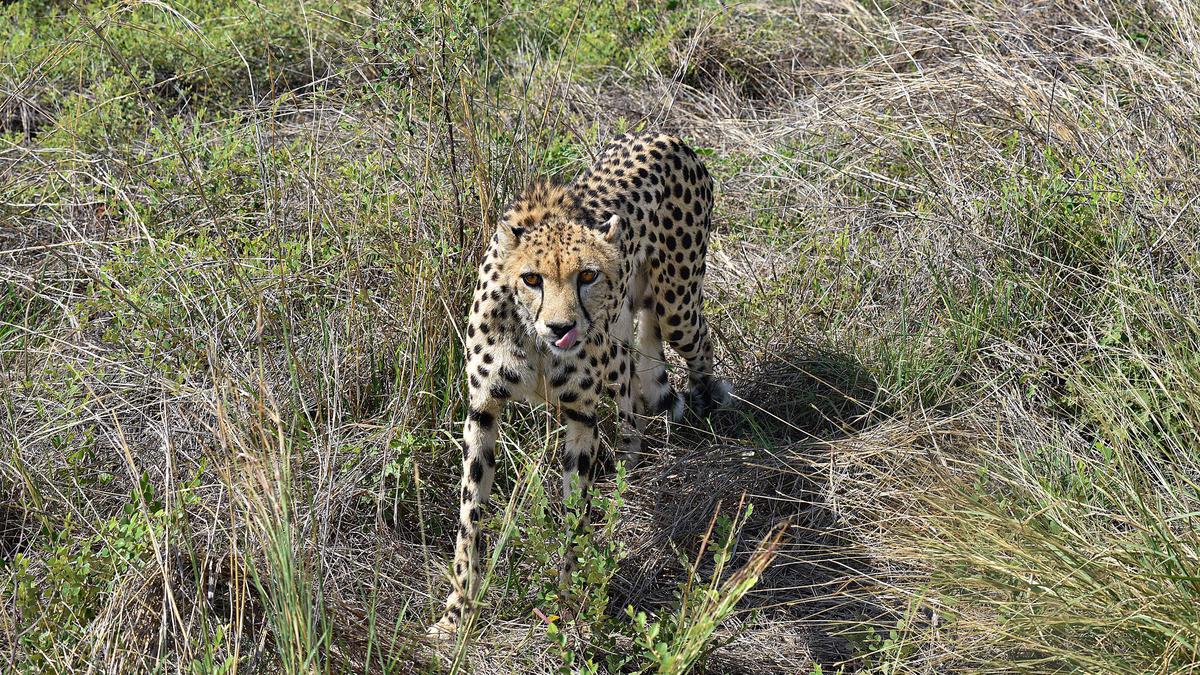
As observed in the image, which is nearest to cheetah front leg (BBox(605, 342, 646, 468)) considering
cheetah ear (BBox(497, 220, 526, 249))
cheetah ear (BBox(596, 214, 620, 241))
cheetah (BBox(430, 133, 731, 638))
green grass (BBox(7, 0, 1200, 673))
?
cheetah (BBox(430, 133, 731, 638))

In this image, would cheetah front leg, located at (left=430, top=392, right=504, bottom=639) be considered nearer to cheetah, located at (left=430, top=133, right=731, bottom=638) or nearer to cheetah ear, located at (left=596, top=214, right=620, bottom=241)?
cheetah, located at (left=430, top=133, right=731, bottom=638)

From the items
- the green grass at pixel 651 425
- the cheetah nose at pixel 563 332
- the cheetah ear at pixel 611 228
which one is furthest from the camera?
the cheetah ear at pixel 611 228

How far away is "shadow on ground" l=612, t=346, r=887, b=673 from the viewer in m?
3.78

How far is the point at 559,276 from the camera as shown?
3.68 meters

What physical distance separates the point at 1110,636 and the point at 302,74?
4.77 meters

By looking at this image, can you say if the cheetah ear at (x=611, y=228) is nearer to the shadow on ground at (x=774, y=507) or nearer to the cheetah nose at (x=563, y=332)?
the cheetah nose at (x=563, y=332)

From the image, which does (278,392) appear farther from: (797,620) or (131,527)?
(797,620)

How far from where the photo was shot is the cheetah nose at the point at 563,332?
3.61 metres

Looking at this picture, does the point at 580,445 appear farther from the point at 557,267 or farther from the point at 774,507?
the point at 774,507

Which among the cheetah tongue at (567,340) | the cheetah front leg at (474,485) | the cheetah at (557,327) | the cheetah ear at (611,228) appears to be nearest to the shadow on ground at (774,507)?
the cheetah at (557,327)

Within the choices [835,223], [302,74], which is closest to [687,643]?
[835,223]

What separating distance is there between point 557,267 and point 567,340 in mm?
216

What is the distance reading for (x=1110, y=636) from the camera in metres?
3.05

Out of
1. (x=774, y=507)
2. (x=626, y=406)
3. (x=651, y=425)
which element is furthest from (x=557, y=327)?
(x=651, y=425)
